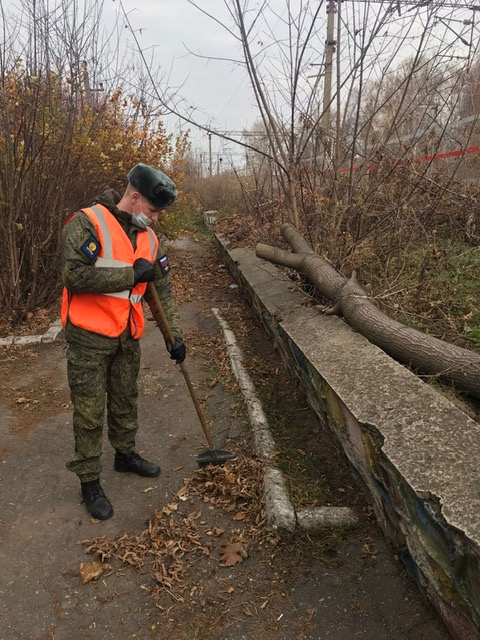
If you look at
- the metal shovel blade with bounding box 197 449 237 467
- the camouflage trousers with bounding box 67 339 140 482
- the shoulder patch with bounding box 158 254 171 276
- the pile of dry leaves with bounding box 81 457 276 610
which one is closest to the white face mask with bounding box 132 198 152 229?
→ the shoulder patch with bounding box 158 254 171 276

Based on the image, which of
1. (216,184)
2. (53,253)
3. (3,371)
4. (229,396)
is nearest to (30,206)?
(53,253)

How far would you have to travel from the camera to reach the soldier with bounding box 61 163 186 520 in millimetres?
2793

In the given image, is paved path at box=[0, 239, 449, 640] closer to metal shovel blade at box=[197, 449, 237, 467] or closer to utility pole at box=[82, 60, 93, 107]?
metal shovel blade at box=[197, 449, 237, 467]

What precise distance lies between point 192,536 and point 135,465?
85cm

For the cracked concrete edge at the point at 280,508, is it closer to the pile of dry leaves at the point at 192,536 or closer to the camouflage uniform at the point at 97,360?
the pile of dry leaves at the point at 192,536

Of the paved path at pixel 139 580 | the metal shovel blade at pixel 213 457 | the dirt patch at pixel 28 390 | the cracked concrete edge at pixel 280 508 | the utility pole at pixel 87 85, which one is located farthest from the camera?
the utility pole at pixel 87 85

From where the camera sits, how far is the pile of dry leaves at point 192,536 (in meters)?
2.71

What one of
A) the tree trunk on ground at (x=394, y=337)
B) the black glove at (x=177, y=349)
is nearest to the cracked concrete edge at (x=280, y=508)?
the black glove at (x=177, y=349)

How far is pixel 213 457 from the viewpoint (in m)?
3.54

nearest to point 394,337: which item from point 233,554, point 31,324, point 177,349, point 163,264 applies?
point 177,349

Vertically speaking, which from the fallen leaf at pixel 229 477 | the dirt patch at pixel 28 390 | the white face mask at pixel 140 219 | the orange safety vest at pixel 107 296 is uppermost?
the white face mask at pixel 140 219

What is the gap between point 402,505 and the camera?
92.7 inches

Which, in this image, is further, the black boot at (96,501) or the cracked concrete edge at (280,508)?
the black boot at (96,501)

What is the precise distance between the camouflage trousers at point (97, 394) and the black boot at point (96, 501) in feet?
0.21
